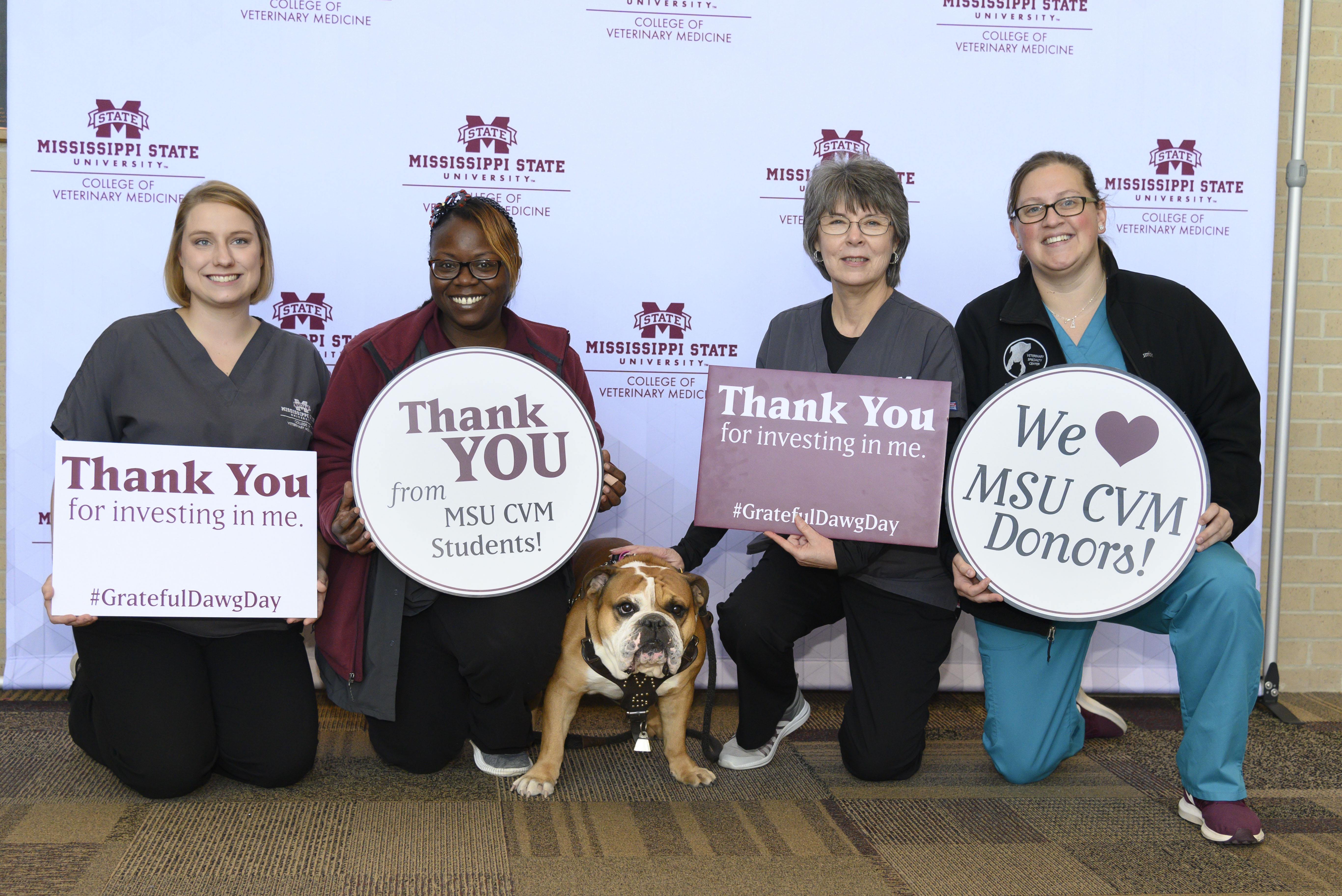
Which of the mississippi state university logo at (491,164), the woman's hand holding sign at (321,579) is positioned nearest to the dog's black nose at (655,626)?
the woman's hand holding sign at (321,579)

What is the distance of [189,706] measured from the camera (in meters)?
2.32

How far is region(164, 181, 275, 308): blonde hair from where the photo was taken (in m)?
2.46

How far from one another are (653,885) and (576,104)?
248cm

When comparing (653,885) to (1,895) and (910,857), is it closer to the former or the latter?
(910,857)

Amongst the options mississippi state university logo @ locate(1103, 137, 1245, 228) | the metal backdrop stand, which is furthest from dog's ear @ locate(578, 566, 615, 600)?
the metal backdrop stand

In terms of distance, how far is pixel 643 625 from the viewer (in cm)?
232

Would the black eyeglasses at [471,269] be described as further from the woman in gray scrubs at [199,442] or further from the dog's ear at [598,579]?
the dog's ear at [598,579]

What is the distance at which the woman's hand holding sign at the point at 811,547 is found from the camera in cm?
241

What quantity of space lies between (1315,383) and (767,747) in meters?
2.59

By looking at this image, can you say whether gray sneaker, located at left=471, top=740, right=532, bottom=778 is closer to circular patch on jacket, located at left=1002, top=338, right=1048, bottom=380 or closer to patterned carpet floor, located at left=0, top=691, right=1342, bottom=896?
patterned carpet floor, located at left=0, top=691, right=1342, bottom=896

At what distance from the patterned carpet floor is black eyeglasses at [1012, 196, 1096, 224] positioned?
1540 mm

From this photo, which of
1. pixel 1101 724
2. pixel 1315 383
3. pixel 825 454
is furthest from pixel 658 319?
pixel 1315 383

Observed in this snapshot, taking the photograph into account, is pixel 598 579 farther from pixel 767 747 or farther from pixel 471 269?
pixel 471 269

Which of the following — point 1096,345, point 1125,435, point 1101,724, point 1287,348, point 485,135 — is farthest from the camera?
point 1287,348
